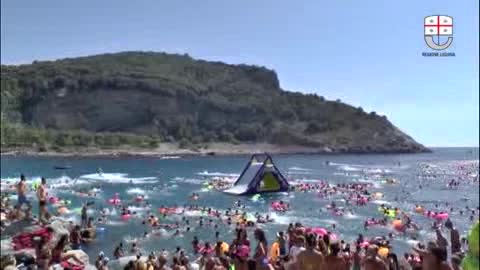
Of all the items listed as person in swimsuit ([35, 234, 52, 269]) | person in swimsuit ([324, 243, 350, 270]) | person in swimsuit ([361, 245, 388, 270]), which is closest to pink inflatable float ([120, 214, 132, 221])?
person in swimsuit ([35, 234, 52, 269])

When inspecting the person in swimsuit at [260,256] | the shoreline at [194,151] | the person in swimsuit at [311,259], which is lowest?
the person in swimsuit at [260,256]

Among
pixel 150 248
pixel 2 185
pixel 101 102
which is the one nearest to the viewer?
pixel 150 248

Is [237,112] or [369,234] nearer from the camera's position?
[369,234]

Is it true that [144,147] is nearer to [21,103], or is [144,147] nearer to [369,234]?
[21,103]

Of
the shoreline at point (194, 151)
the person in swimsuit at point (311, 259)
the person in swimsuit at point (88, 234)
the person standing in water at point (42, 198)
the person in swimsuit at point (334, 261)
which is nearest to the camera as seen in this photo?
the person in swimsuit at point (311, 259)

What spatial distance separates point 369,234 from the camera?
102 ft

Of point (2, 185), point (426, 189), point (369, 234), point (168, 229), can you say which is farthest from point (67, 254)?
point (426, 189)

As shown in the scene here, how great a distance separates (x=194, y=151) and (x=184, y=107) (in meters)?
18.2

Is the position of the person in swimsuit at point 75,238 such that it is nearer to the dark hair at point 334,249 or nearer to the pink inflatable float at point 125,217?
the pink inflatable float at point 125,217

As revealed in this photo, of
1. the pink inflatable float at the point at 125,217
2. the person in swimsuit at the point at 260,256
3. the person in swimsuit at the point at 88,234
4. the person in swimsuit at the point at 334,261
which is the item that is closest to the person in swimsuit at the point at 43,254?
the person in swimsuit at the point at 260,256

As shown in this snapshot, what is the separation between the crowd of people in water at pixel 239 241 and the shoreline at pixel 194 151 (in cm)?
8288

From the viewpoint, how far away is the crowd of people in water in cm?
918

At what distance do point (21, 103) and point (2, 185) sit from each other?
10844 centimetres

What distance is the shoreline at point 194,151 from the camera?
133 m
